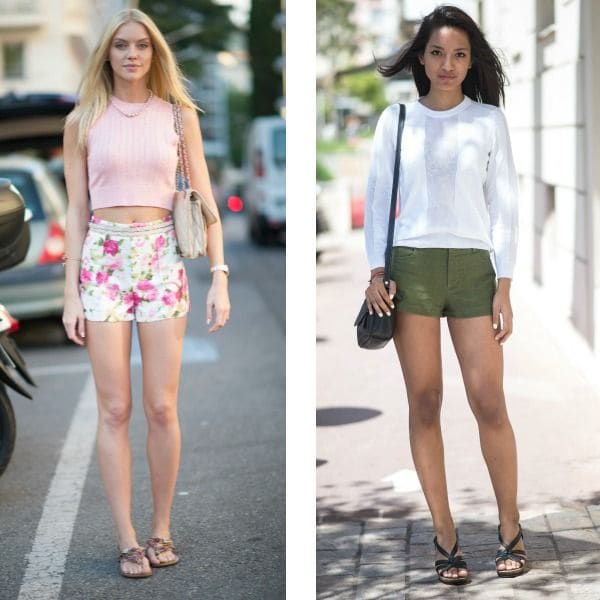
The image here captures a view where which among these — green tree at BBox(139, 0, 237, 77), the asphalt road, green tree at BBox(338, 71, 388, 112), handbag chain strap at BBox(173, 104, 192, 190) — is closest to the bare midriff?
handbag chain strap at BBox(173, 104, 192, 190)

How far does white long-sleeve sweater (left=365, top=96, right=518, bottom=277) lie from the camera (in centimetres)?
396

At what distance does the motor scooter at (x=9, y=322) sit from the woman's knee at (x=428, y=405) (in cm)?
235

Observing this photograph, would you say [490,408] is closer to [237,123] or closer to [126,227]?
[126,227]

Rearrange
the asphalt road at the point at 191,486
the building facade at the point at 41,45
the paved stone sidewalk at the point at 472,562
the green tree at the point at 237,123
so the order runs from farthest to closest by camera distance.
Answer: the green tree at the point at 237,123
the building facade at the point at 41,45
the asphalt road at the point at 191,486
the paved stone sidewalk at the point at 472,562

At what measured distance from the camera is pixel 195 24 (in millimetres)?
52188

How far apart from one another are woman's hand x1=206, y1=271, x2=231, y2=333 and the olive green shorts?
0.75 m

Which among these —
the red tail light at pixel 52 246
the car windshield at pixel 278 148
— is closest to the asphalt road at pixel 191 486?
the red tail light at pixel 52 246

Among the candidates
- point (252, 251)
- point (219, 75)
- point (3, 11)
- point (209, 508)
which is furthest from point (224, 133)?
point (209, 508)

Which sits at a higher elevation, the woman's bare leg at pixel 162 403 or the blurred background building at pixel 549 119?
the blurred background building at pixel 549 119

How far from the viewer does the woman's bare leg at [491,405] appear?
407cm

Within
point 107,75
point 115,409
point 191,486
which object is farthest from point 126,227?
point 191,486

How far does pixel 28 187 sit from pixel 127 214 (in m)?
6.45

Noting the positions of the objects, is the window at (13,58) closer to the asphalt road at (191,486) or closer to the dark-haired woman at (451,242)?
the asphalt road at (191,486)

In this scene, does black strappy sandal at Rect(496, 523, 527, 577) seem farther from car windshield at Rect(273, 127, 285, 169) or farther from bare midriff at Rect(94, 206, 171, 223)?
car windshield at Rect(273, 127, 285, 169)
